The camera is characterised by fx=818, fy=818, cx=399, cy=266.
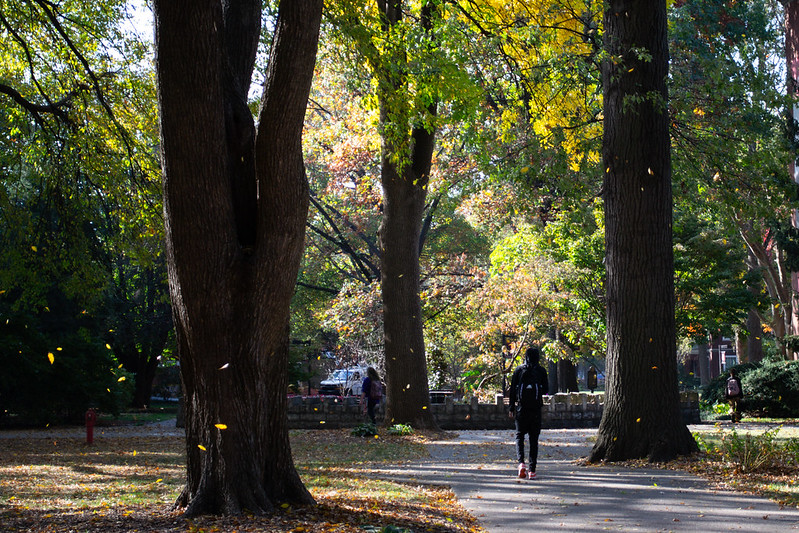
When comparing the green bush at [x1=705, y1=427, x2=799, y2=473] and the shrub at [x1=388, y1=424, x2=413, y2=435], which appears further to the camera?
the shrub at [x1=388, y1=424, x2=413, y2=435]

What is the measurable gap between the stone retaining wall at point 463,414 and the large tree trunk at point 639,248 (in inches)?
436

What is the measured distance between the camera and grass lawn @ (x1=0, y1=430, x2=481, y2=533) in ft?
22.9

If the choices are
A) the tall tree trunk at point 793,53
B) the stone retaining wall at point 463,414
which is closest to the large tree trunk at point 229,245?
the stone retaining wall at point 463,414

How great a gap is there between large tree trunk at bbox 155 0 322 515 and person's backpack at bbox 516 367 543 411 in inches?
168

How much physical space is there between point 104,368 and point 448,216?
20.0 m

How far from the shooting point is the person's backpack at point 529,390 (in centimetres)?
1102

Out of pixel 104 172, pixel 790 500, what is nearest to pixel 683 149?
pixel 790 500

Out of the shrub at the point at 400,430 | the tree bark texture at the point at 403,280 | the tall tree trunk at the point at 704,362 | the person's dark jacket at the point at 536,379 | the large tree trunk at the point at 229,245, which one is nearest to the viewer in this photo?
the large tree trunk at the point at 229,245

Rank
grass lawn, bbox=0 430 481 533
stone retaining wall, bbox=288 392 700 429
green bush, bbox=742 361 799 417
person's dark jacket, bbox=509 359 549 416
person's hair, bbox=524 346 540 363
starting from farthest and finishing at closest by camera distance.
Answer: green bush, bbox=742 361 799 417 → stone retaining wall, bbox=288 392 700 429 → person's dark jacket, bbox=509 359 549 416 → person's hair, bbox=524 346 540 363 → grass lawn, bbox=0 430 481 533

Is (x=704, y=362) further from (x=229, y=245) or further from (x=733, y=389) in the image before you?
(x=229, y=245)

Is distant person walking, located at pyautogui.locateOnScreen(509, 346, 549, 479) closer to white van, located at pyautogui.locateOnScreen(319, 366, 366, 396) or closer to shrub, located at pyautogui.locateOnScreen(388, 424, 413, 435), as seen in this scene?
shrub, located at pyautogui.locateOnScreen(388, 424, 413, 435)

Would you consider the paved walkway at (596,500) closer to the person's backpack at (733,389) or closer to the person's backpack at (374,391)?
the person's backpack at (374,391)

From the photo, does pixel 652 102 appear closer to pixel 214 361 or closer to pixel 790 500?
pixel 790 500

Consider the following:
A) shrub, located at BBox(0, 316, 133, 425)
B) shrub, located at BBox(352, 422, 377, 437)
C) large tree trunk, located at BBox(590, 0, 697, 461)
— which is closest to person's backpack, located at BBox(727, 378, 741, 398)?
shrub, located at BBox(352, 422, 377, 437)
